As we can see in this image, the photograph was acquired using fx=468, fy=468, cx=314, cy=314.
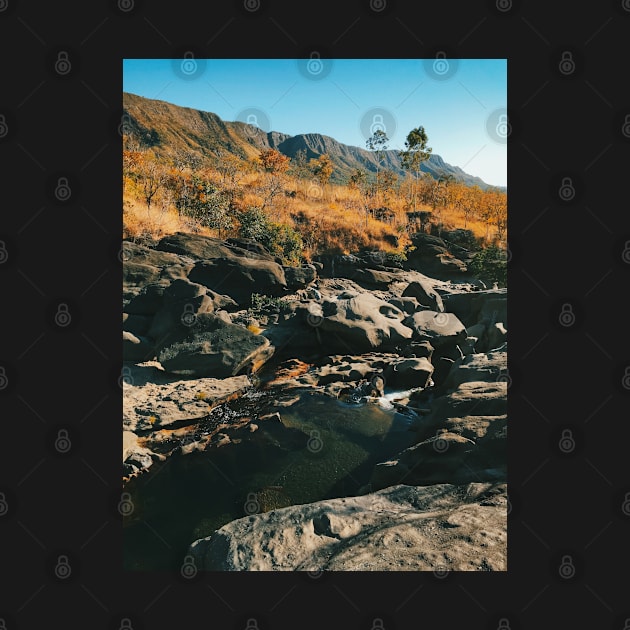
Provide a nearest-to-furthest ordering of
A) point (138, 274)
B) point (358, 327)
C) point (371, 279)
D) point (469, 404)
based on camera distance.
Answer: point (469, 404) < point (358, 327) < point (138, 274) < point (371, 279)

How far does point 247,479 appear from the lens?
6.37 metres

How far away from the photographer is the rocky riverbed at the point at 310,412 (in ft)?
13.0

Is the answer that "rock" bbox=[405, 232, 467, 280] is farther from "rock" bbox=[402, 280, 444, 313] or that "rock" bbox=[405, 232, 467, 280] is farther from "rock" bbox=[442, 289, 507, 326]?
"rock" bbox=[402, 280, 444, 313]

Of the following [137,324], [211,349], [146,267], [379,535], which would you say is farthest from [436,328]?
[379,535]

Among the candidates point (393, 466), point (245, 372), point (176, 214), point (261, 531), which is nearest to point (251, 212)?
point (176, 214)

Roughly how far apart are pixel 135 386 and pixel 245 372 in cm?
213

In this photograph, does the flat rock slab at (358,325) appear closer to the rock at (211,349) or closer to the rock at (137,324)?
the rock at (211,349)

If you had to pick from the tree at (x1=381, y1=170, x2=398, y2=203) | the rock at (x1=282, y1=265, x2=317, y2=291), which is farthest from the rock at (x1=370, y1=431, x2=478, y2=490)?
the tree at (x1=381, y1=170, x2=398, y2=203)

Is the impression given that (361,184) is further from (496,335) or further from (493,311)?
(496,335)

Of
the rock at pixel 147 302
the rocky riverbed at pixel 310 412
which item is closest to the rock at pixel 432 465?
the rocky riverbed at pixel 310 412

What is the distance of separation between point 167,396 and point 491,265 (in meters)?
12.7

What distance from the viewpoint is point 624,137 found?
9.05ft

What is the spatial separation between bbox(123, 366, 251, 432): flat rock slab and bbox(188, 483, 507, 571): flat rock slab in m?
3.25

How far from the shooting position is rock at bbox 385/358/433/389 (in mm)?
9523
